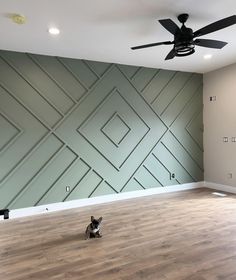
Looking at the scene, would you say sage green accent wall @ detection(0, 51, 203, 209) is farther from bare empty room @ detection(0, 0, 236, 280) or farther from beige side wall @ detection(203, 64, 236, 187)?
beige side wall @ detection(203, 64, 236, 187)

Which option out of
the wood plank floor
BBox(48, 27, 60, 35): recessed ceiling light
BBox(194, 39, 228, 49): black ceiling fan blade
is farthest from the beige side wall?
BBox(48, 27, 60, 35): recessed ceiling light

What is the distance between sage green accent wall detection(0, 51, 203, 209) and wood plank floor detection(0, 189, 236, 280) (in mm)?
621

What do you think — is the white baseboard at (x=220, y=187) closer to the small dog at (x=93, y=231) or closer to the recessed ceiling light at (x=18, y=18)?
the small dog at (x=93, y=231)

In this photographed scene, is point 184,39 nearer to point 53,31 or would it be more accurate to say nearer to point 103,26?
point 103,26

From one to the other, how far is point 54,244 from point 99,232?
567mm

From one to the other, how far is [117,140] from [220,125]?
240 cm

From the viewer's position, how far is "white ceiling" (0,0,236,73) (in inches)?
110

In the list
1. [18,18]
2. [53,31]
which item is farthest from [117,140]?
[18,18]

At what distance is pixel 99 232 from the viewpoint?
319 centimetres

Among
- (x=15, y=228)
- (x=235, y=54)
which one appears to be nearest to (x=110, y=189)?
(x=15, y=228)

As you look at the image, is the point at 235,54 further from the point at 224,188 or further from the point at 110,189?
the point at 110,189

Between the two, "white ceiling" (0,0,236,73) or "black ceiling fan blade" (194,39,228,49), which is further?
"black ceiling fan blade" (194,39,228,49)

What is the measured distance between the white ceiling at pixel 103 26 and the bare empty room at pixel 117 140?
0.02m

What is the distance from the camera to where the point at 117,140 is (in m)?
5.00
